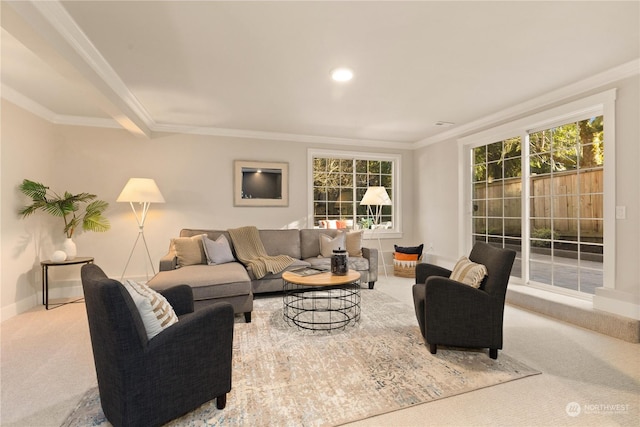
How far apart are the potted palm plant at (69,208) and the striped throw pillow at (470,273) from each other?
454 centimetres

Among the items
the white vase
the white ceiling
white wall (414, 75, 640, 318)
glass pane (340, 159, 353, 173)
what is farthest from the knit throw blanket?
white wall (414, 75, 640, 318)

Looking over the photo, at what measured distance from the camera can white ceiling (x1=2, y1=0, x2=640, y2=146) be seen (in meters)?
2.13

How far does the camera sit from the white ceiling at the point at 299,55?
2.13m

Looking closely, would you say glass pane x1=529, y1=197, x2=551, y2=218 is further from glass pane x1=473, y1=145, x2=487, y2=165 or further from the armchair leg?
the armchair leg

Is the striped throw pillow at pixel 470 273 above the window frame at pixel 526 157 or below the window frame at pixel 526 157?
below

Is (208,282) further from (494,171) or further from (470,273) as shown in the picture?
(494,171)

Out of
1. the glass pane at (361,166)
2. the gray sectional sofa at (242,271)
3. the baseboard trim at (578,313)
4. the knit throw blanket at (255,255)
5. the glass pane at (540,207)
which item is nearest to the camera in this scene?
the baseboard trim at (578,313)

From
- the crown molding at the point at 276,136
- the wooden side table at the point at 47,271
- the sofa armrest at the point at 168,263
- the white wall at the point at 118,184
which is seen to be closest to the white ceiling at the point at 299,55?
the white wall at the point at 118,184

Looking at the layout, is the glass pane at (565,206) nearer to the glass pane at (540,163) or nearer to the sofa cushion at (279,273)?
the glass pane at (540,163)

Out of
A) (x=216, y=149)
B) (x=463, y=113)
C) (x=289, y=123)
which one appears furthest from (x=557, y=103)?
(x=216, y=149)

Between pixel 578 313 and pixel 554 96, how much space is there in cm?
235

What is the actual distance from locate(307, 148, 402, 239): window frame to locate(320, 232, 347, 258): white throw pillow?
2.74 ft

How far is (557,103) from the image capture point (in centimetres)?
363

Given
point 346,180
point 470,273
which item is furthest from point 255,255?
point 470,273
